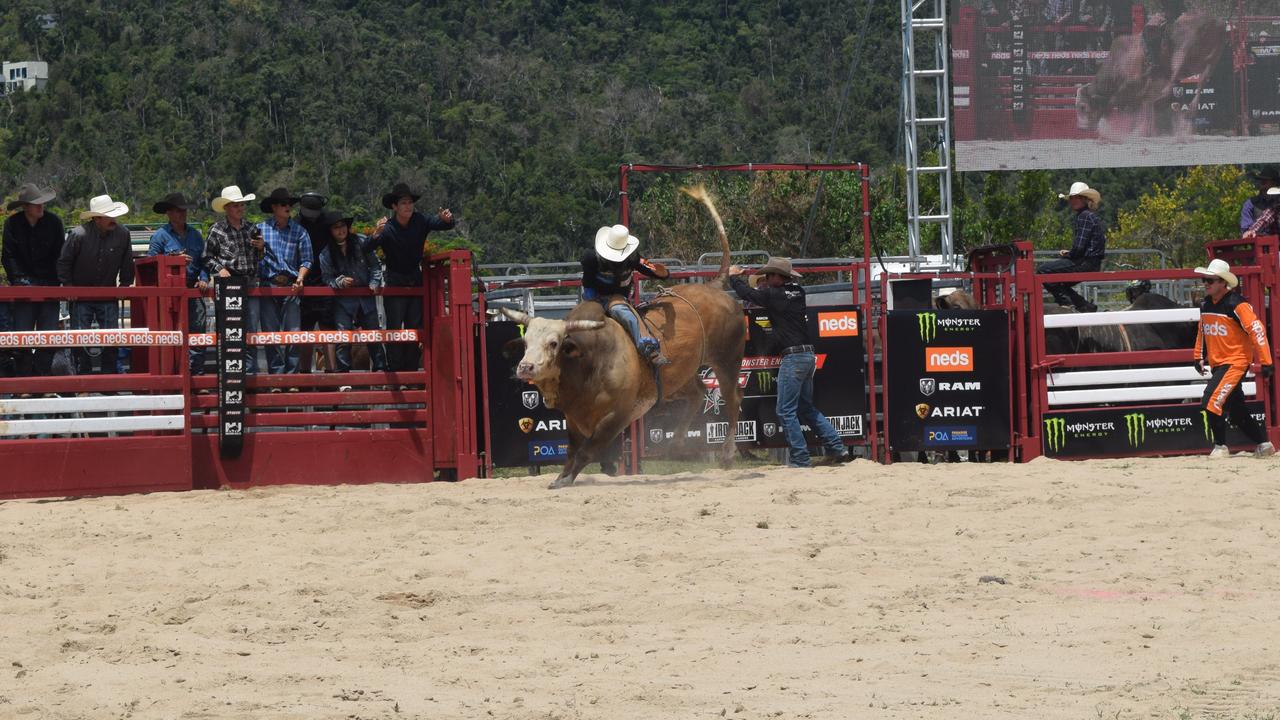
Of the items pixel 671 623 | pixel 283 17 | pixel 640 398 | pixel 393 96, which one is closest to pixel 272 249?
pixel 640 398

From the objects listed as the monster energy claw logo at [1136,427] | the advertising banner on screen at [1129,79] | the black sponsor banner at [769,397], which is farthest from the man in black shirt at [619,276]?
the advertising banner on screen at [1129,79]

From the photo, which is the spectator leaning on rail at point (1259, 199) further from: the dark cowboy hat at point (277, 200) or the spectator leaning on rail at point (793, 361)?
the dark cowboy hat at point (277, 200)

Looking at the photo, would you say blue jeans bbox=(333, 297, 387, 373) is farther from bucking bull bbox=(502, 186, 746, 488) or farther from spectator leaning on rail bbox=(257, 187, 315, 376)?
bucking bull bbox=(502, 186, 746, 488)

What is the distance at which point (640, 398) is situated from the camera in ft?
39.7

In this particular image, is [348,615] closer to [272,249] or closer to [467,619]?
[467,619]

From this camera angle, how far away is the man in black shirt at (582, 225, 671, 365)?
11984 mm

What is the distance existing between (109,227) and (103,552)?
3856mm

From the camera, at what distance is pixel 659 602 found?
7.61 meters

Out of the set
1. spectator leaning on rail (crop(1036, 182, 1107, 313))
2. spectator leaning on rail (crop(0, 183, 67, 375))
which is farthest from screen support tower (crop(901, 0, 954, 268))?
spectator leaning on rail (crop(0, 183, 67, 375))

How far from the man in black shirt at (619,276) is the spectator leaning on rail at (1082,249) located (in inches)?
151

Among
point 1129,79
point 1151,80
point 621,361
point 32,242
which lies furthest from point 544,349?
point 1151,80

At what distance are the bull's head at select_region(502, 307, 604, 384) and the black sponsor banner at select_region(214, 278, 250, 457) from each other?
2137 millimetres

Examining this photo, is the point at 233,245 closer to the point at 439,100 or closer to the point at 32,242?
the point at 32,242

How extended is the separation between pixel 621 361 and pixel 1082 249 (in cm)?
465
